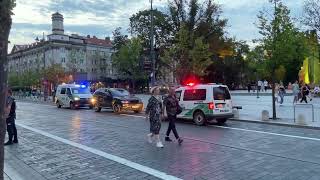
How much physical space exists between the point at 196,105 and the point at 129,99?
9951 mm

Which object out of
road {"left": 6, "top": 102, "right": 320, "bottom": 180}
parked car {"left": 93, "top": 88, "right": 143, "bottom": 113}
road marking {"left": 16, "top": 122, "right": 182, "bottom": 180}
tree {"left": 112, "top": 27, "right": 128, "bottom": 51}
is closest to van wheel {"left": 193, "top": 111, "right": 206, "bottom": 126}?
road {"left": 6, "top": 102, "right": 320, "bottom": 180}

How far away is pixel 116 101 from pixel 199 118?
10607 mm

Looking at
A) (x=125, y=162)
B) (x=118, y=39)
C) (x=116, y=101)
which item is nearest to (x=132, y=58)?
(x=118, y=39)

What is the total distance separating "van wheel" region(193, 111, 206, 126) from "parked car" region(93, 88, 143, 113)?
31.0ft

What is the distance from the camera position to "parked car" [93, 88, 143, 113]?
29.4 metres

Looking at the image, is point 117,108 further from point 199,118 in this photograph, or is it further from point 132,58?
point 132,58

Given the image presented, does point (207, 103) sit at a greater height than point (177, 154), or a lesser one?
greater

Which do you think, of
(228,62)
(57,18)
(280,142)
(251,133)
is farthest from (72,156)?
(57,18)

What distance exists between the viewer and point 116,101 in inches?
1171

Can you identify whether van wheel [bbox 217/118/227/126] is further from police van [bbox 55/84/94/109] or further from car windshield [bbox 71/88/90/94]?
car windshield [bbox 71/88/90/94]

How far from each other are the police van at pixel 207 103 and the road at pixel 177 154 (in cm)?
236

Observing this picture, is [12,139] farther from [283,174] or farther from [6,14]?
[6,14]

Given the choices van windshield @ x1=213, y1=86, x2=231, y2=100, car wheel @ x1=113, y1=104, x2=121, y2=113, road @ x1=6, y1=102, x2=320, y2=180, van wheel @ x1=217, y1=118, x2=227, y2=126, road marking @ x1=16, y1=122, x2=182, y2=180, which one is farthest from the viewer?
car wheel @ x1=113, y1=104, x2=121, y2=113

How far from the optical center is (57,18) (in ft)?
369
